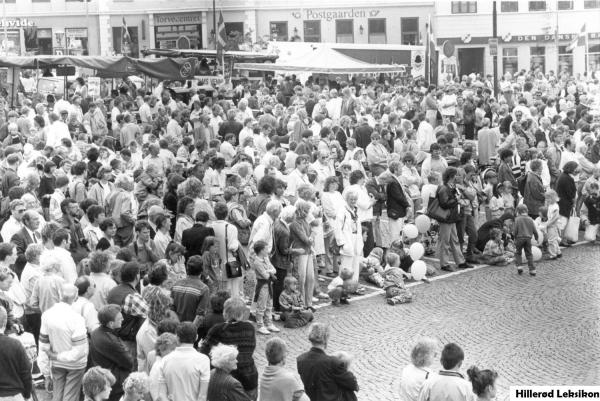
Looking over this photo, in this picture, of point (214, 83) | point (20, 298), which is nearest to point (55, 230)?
point (20, 298)

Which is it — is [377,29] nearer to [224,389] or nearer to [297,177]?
[297,177]

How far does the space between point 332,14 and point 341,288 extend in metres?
31.4

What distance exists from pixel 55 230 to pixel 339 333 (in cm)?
371

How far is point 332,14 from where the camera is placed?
4478 centimetres

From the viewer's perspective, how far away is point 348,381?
9.05 metres

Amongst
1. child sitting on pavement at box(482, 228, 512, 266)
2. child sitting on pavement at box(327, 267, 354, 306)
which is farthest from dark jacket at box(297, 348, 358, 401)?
child sitting on pavement at box(482, 228, 512, 266)

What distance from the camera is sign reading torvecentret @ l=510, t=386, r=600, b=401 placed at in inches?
379

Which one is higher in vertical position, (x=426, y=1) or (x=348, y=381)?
(x=426, y=1)

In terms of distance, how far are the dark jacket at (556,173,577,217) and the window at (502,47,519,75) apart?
30.9 metres

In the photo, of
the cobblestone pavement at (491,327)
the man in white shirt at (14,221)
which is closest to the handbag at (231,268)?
the cobblestone pavement at (491,327)

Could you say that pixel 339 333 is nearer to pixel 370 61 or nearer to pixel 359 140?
pixel 359 140

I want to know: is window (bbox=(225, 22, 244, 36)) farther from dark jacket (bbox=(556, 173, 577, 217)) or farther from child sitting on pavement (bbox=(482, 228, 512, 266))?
child sitting on pavement (bbox=(482, 228, 512, 266))

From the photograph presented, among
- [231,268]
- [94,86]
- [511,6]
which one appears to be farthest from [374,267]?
[511,6]

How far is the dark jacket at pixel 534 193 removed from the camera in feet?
58.2
